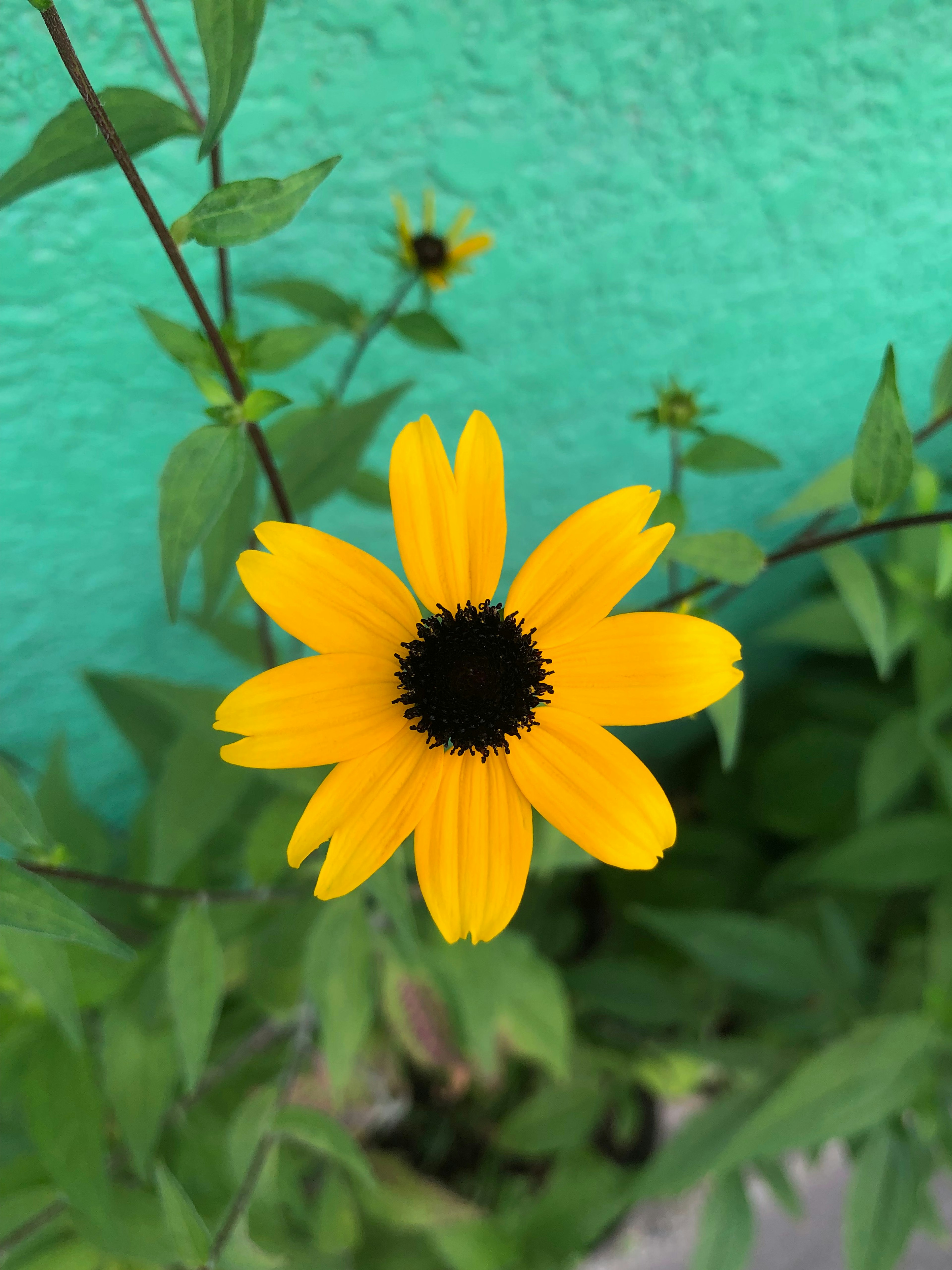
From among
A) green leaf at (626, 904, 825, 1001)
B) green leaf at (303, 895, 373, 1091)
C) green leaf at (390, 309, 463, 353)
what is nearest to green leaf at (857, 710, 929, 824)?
green leaf at (626, 904, 825, 1001)

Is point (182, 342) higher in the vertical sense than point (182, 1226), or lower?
higher

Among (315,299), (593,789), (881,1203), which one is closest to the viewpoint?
(593,789)

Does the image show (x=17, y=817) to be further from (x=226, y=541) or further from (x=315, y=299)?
(x=315, y=299)

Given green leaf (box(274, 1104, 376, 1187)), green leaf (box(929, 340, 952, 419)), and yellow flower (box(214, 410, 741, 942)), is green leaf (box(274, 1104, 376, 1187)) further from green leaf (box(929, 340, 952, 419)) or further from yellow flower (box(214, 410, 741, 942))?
green leaf (box(929, 340, 952, 419))

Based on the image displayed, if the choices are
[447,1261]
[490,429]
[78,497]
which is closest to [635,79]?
[490,429]

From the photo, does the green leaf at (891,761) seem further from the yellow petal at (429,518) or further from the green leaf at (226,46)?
the green leaf at (226,46)

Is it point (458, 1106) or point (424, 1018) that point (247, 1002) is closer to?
point (424, 1018)

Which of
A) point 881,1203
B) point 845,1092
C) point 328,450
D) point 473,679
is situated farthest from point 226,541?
point 881,1203
